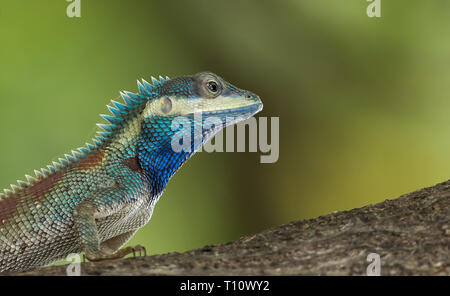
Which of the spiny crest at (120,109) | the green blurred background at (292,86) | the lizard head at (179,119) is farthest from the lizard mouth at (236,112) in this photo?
the green blurred background at (292,86)

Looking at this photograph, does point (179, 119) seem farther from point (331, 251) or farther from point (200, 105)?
point (331, 251)

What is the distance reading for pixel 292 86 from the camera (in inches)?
242

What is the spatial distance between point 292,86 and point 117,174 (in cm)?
343

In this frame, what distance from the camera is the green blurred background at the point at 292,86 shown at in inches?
233

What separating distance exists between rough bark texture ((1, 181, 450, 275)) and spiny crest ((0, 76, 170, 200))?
3.24 feet

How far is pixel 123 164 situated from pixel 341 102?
356cm

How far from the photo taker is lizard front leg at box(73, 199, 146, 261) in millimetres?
2598

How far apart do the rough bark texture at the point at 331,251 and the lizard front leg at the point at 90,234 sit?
338mm

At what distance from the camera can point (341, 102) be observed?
6156 millimetres

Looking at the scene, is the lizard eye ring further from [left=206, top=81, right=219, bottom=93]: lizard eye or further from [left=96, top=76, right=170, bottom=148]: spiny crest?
[left=96, top=76, right=170, bottom=148]: spiny crest

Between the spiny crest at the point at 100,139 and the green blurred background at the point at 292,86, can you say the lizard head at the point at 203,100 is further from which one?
the green blurred background at the point at 292,86

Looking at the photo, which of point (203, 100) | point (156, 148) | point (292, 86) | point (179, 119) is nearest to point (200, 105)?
point (203, 100)
